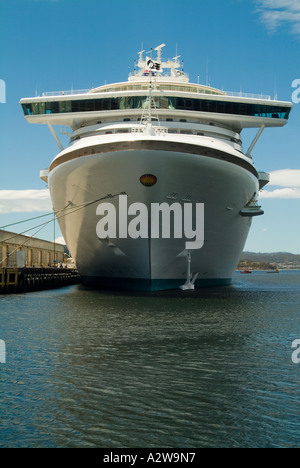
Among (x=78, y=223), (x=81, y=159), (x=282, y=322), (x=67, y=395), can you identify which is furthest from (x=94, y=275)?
(x=67, y=395)

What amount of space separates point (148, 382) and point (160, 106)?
79.6ft

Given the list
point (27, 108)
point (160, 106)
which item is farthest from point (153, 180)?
point (27, 108)

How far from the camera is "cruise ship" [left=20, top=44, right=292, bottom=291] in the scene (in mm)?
27906

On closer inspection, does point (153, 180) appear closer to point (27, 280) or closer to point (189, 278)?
point (189, 278)

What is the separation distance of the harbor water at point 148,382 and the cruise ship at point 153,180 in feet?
26.6

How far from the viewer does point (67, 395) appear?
1088 cm

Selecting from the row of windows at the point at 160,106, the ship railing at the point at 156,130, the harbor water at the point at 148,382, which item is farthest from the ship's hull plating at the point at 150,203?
the harbor water at the point at 148,382

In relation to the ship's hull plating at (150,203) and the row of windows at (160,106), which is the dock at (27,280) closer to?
the ship's hull plating at (150,203)

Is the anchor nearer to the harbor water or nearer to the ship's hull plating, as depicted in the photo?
the ship's hull plating

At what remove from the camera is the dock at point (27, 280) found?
1545 inches

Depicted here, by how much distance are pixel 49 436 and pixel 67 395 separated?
2204 mm

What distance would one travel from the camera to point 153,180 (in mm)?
27625

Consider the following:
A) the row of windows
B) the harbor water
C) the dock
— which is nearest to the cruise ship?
the row of windows
